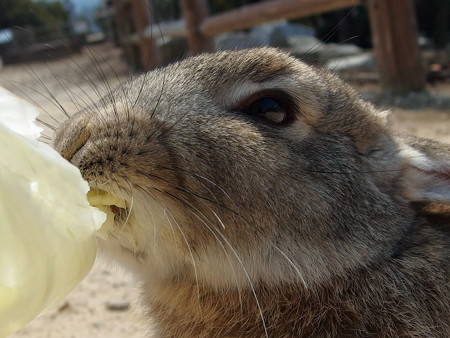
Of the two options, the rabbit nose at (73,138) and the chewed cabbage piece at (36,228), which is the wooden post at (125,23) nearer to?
the rabbit nose at (73,138)

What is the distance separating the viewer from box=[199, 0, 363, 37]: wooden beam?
7801 millimetres

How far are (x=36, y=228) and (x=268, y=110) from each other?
0.99 meters

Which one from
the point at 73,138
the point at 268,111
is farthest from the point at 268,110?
the point at 73,138

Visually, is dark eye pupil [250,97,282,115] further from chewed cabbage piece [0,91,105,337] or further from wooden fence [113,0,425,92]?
wooden fence [113,0,425,92]

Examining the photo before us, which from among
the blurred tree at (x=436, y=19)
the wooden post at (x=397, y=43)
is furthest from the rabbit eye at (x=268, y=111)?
the blurred tree at (x=436, y=19)

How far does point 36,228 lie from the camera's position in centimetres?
139

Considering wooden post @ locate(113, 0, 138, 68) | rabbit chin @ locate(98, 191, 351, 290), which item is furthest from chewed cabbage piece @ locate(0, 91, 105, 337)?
wooden post @ locate(113, 0, 138, 68)

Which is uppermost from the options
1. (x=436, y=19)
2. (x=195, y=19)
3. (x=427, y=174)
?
(x=195, y=19)

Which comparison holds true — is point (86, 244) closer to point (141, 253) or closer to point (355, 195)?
point (141, 253)

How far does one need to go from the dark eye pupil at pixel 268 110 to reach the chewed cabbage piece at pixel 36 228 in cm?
81

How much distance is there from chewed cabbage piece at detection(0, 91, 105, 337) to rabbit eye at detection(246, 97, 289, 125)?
31.6 inches

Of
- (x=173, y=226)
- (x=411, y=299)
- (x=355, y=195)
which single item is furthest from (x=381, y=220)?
(x=173, y=226)

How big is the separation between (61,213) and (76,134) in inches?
15.7

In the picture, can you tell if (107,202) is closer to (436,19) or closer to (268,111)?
(268,111)
